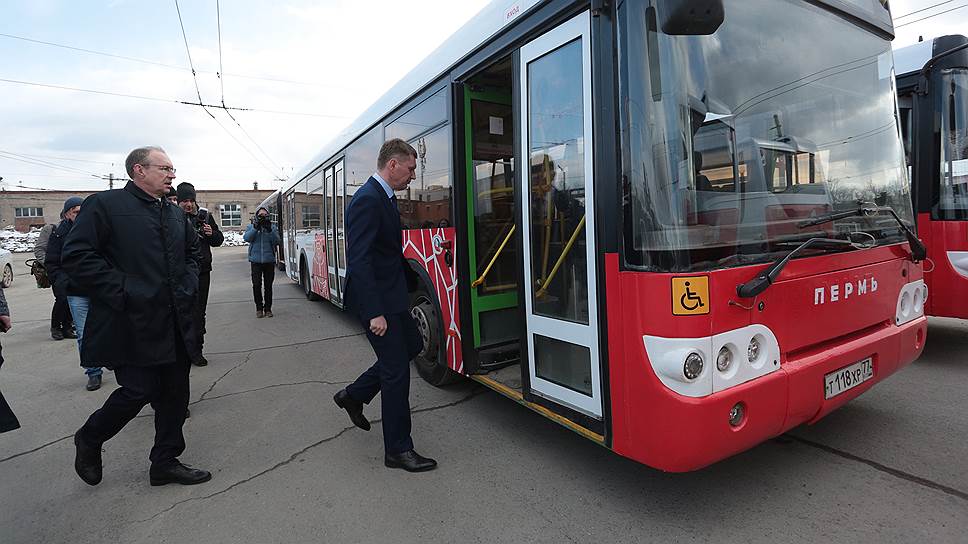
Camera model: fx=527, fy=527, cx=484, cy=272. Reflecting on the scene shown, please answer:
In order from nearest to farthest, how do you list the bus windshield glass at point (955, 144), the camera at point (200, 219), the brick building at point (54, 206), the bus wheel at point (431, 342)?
the bus wheel at point (431, 342)
the bus windshield glass at point (955, 144)
the camera at point (200, 219)
the brick building at point (54, 206)

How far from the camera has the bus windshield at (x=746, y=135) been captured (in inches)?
91.4

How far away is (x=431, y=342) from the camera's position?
15.3 feet

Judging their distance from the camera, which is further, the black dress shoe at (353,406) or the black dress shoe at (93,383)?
the black dress shoe at (93,383)

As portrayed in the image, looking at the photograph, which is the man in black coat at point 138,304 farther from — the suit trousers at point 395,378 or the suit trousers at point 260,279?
the suit trousers at point 260,279

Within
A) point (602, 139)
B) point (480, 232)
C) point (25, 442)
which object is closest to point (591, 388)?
point (602, 139)

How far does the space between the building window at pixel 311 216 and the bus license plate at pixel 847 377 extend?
7.89m

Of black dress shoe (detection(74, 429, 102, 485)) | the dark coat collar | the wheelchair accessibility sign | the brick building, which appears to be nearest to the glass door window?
the wheelchair accessibility sign

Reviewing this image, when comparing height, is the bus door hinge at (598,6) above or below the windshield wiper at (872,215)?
above

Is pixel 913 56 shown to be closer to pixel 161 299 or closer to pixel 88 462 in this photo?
pixel 161 299

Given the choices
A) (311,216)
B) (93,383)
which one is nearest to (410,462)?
(93,383)

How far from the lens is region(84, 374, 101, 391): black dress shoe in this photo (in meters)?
5.33

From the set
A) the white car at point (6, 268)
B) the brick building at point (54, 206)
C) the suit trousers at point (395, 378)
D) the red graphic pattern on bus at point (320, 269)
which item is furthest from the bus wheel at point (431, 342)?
the brick building at point (54, 206)

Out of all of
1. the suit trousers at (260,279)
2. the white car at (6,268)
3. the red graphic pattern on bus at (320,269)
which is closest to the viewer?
the red graphic pattern on bus at (320,269)

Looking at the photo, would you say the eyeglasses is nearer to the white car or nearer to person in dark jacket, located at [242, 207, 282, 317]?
person in dark jacket, located at [242, 207, 282, 317]
